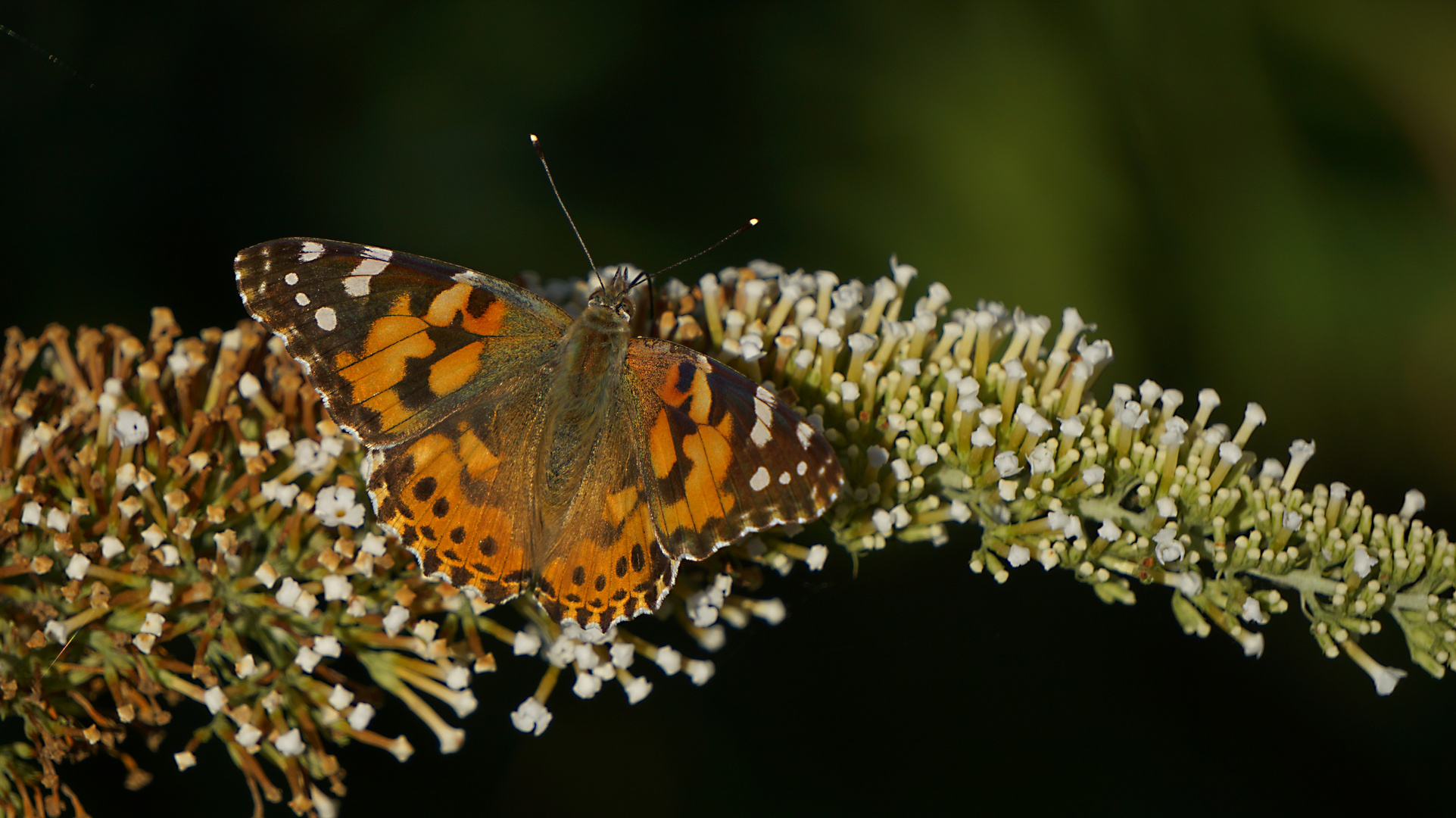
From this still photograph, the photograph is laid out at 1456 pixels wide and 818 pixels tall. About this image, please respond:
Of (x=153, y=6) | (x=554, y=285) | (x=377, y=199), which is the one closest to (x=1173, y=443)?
(x=554, y=285)

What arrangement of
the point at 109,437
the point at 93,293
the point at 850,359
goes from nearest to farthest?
the point at 109,437, the point at 850,359, the point at 93,293

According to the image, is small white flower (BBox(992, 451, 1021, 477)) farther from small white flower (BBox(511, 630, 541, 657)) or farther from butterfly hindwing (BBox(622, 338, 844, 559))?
small white flower (BBox(511, 630, 541, 657))

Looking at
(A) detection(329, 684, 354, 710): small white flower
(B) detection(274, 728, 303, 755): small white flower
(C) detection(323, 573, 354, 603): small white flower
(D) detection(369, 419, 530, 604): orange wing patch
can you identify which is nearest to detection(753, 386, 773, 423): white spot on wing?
(D) detection(369, 419, 530, 604): orange wing patch

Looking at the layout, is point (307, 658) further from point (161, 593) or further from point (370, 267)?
point (370, 267)

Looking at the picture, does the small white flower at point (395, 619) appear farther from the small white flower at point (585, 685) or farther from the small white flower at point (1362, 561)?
the small white flower at point (1362, 561)

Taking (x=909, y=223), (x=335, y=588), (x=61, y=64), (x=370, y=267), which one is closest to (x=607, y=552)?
(x=335, y=588)

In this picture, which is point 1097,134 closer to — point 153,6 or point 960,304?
point 960,304

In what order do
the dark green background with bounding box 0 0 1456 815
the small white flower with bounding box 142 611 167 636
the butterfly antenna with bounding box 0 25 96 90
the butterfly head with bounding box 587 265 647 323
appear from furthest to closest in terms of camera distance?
the dark green background with bounding box 0 0 1456 815
the butterfly antenna with bounding box 0 25 96 90
the butterfly head with bounding box 587 265 647 323
the small white flower with bounding box 142 611 167 636
